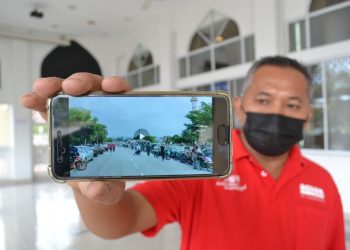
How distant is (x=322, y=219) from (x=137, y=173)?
2.67 feet

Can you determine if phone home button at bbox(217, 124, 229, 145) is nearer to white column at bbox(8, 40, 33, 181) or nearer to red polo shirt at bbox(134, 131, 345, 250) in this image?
red polo shirt at bbox(134, 131, 345, 250)

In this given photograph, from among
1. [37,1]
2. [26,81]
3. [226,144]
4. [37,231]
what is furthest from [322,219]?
[26,81]

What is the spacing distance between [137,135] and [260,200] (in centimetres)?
61

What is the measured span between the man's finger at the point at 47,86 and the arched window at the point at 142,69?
888cm

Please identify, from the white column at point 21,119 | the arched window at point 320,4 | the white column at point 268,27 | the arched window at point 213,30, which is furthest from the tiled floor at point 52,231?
the arched window at point 213,30

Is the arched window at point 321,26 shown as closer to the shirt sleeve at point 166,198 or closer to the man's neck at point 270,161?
the man's neck at point 270,161

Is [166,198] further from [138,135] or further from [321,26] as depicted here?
[321,26]

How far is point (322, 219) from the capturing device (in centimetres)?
119

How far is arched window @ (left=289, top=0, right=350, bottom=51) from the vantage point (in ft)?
16.3

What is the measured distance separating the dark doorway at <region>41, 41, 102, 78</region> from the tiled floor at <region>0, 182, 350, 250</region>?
4.68 m

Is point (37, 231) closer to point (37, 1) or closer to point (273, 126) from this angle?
point (273, 126)

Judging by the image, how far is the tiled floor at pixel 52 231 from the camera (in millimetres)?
3922

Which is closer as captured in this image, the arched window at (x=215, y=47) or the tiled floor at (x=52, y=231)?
the tiled floor at (x=52, y=231)

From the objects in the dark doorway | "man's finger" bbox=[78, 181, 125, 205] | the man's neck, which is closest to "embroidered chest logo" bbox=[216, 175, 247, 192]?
the man's neck
